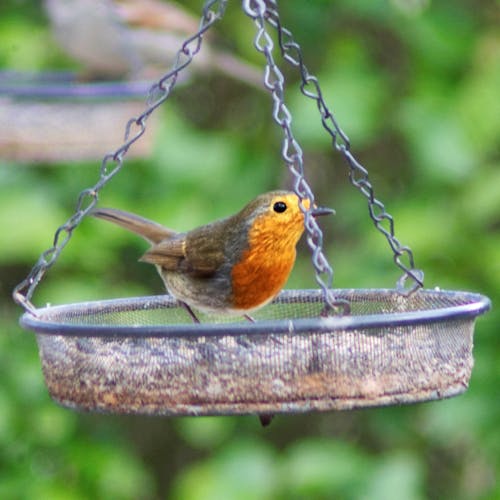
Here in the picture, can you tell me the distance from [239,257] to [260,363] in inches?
21.6

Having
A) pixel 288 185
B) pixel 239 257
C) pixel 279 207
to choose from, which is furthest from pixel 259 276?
pixel 288 185

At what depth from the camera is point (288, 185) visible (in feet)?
19.2

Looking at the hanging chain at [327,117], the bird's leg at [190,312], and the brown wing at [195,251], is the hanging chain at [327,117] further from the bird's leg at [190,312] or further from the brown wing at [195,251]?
the bird's leg at [190,312]

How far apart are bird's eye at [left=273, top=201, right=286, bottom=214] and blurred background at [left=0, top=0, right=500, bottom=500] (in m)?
2.03

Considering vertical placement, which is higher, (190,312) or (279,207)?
(279,207)

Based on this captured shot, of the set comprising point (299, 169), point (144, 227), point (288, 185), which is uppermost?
point (299, 169)

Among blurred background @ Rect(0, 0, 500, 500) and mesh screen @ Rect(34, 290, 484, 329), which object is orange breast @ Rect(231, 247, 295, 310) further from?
blurred background @ Rect(0, 0, 500, 500)

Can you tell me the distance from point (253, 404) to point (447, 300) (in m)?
0.81

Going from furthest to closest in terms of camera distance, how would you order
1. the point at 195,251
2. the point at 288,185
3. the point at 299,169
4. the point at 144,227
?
1. the point at 288,185
2. the point at 144,227
3. the point at 195,251
4. the point at 299,169

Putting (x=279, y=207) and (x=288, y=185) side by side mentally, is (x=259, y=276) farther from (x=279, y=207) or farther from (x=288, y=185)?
(x=288, y=185)

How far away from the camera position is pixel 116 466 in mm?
5375

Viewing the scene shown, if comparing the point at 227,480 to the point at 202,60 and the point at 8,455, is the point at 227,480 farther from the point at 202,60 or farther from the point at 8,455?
the point at 202,60

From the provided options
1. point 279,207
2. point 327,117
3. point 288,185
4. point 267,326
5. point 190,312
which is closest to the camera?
point 267,326

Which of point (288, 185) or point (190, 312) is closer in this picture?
point (190, 312)
